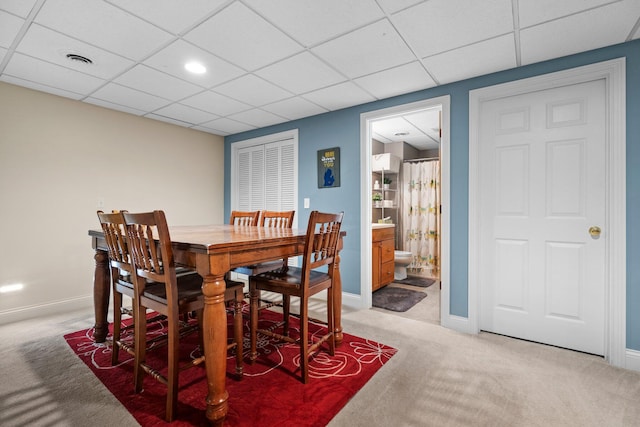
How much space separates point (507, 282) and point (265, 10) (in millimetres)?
2830

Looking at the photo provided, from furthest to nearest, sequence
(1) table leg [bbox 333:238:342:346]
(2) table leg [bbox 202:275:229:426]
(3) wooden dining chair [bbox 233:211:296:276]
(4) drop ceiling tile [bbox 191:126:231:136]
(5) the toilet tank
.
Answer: (5) the toilet tank
(4) drop ceiling tile [bbox 191:126:231:136]
(3) wooden dining chair [bbox 233:211:296:276]
(1) table leg [bbox 333:238:342:346]
(2) table leg [bbox 202:275:229:426]

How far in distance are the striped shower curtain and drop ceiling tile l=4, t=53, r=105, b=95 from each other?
454cm

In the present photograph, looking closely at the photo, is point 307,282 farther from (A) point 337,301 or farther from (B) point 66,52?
(B) point 66,52

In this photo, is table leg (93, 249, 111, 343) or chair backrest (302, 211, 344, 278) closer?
chair backrest (302, 211, 344, 278)

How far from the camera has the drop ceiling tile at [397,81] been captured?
2643 mm

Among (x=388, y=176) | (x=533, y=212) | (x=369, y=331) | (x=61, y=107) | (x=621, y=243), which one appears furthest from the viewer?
(x=388, y=176)

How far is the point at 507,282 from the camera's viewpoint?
8.78ft

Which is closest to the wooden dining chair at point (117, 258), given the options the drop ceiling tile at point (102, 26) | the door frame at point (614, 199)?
the drop ceiling tile at point (102, 26)

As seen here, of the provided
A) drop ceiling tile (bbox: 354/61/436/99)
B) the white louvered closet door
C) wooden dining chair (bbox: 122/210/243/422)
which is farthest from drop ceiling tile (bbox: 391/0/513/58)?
the white louvered closet door

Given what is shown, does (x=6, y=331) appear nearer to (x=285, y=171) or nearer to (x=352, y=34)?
(x=285, y=171)

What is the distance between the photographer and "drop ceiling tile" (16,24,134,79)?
7.04ft

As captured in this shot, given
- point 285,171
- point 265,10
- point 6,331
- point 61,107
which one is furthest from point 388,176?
point 6,331

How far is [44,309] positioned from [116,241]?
85.9 inches

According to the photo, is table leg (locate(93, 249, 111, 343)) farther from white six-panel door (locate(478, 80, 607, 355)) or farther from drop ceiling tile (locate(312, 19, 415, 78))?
white six-panel door (locate(478, 80, 607, 355))
